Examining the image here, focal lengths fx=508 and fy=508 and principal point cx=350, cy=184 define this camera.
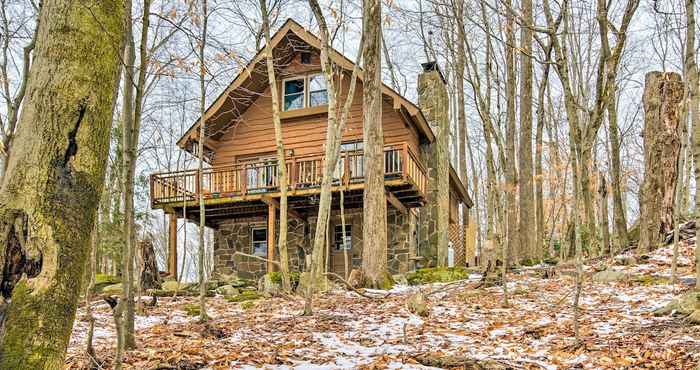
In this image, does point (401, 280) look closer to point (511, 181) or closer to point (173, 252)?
point (511, 181)

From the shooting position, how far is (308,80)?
15156 millimetres

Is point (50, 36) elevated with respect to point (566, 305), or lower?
elevated

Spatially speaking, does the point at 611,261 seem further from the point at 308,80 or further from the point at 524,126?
the point at 308,80

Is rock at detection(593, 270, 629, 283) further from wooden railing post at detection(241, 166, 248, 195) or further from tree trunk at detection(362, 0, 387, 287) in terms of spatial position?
wooden railing post at detection(241, 166, 248, 195)

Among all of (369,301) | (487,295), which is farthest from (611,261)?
(369,301)

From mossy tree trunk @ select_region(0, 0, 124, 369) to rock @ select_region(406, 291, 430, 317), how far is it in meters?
4.71

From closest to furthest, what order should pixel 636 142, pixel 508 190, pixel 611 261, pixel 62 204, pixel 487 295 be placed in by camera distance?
1. pixel 62 204
2. pixel 487 295
3. pixel 611 261
4. pixel 508 190
5. pixel 636 142

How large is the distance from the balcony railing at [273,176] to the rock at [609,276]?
5.16 metres

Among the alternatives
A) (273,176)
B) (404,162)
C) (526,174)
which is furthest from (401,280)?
(526,174)

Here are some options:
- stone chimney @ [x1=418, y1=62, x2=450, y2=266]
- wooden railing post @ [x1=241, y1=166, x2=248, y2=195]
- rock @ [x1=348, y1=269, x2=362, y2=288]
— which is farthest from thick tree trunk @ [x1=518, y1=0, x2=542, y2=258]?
wooden railing post @ [x1=241, y1=166, x2=248, y2=195]

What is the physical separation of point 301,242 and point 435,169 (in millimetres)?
4461

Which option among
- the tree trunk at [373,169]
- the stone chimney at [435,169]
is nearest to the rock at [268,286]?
the tree trunk at [373,169]

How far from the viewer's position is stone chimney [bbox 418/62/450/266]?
14320 mm

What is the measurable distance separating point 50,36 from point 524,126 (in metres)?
12.9
